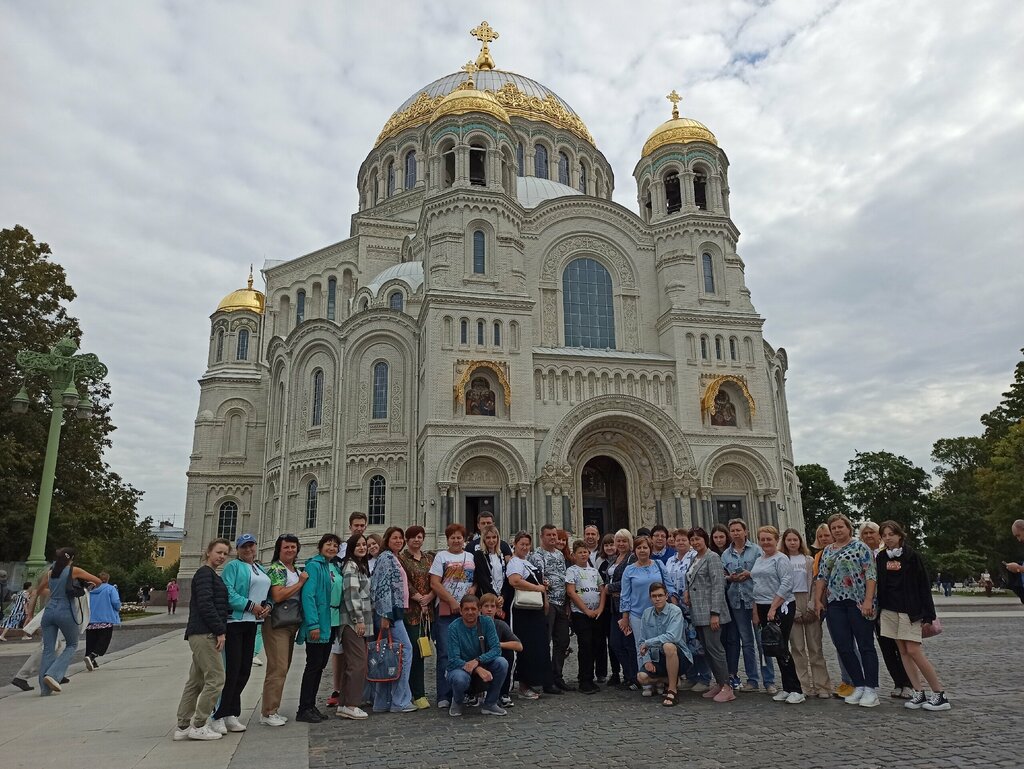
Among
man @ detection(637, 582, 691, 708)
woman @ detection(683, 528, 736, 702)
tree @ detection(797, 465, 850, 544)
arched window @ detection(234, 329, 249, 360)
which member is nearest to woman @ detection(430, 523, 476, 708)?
man @ detection(637, 582, 691, 708)

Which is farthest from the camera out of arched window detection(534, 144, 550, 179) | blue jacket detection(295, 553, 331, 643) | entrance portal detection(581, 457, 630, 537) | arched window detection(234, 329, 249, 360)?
arched window detection(534, 144, 550, 179)

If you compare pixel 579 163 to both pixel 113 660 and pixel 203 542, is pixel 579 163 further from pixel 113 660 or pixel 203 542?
pixel 113 660

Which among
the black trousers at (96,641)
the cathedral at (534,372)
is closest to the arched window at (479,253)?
the cathedral at (534,372)

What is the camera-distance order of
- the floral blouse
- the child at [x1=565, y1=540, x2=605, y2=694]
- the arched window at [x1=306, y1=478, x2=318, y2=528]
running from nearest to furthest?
the floral blouse
the child at [x1=565, y1=540, x2=605, y2=694]
the arched window at [x1=306, y1=478, x2=318, y2=528]

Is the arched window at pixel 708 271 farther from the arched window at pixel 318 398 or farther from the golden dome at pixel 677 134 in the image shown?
the arched window at pixel 318 398

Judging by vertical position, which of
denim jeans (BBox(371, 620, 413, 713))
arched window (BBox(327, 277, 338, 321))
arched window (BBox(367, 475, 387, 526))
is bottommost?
denim jeans (BBox(371, 620, 413, 713))

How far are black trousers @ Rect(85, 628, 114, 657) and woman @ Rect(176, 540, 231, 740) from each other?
A: 635 cm

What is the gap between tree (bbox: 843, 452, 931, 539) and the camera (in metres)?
45.3

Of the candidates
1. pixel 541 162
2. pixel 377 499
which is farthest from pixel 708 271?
pixel 377 499

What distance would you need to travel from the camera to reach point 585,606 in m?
8.73

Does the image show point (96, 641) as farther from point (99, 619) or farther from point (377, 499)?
point (377, 499)

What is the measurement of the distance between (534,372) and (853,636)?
20723mm

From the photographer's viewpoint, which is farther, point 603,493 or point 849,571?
point 603,493

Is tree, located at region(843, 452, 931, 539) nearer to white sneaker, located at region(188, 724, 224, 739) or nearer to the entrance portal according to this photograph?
the entrance portal
